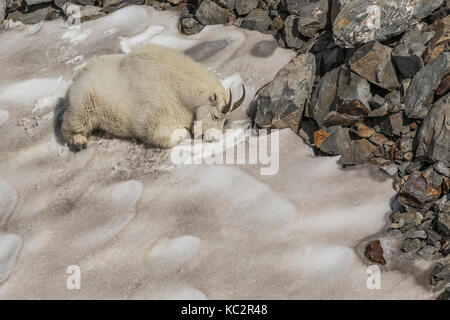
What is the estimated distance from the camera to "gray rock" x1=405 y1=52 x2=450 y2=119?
23.3 ft

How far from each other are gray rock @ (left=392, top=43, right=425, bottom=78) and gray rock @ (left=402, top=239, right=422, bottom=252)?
2589 mm

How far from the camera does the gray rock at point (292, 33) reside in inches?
374

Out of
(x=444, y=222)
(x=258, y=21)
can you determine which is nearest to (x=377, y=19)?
(x=258, y=21)

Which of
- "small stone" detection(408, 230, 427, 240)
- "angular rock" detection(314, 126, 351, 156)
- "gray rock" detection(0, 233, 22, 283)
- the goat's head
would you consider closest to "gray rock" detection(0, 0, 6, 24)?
the goat's head

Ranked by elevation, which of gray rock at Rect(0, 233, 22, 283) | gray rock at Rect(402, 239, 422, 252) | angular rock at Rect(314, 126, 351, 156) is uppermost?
Answer: angular rock at Rect(314, 126, 351, 156)

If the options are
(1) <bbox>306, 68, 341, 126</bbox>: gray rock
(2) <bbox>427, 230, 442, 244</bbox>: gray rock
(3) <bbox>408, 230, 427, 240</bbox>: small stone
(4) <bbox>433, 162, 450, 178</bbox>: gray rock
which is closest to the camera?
(2) <bbox>427, 230, 442, 244</bbox>: gray rock

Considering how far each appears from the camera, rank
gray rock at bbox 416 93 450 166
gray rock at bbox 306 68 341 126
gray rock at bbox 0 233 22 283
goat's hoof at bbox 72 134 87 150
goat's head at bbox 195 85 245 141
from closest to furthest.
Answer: gray rock at bbox 416 93 450 166 < gray rock at bbox 0 233 22 283 < gray rock at bbox 306 68 341 126 < goat's head at bbox 195 85 245 141 < goat's hoof at bbox 72 134 87 150

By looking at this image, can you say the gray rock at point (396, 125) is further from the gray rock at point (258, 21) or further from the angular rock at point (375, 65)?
the gray rock at point (258, 21)

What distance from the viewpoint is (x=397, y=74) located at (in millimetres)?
7695

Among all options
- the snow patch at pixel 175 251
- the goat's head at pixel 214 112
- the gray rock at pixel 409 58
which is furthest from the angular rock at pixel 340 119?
the snow patch at pixel 175 251

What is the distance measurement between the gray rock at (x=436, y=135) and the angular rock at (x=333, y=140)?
1091 millimetres

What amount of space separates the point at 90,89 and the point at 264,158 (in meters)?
3.01

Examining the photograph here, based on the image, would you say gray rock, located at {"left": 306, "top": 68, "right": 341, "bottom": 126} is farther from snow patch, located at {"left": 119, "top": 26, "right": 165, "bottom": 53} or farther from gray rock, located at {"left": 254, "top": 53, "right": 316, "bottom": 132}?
snow patch, located at {"left": 119, "top": 26, "right": 165, "bottom": 53}

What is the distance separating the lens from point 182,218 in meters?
7.34
